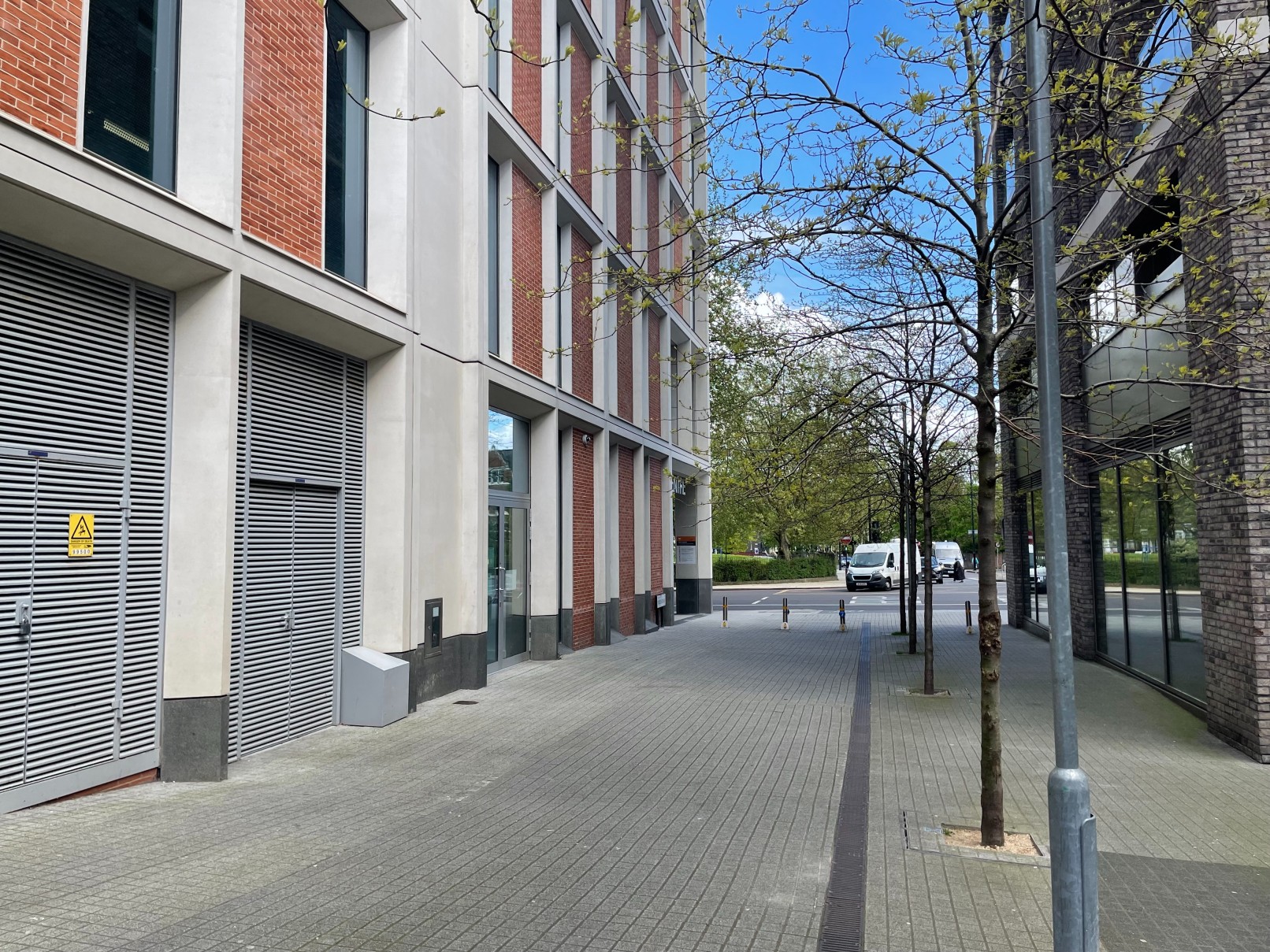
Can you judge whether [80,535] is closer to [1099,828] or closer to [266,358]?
[266,358]

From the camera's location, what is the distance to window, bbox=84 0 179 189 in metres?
7.42

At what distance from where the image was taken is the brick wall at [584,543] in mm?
18453

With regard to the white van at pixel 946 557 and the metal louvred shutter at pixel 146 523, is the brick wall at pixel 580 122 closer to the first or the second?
the metal louvred shutter at pixel 146 523

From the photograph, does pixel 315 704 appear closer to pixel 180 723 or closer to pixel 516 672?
pixel 180 723

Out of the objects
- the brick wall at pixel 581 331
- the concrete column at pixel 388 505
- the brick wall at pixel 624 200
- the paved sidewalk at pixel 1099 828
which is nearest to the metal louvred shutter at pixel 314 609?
the concrete column at pixel 388 505

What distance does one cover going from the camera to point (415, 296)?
11.7 meters

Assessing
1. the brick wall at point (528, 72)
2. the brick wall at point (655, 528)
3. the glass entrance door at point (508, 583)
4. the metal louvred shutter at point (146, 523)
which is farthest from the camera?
the brick wall at point (655, 528)

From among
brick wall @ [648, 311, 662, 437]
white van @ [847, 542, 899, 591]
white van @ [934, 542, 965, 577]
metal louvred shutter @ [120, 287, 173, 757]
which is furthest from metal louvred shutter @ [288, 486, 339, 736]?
white van @ [934, 542, 965, 577]

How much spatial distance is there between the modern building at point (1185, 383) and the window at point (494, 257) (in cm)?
780

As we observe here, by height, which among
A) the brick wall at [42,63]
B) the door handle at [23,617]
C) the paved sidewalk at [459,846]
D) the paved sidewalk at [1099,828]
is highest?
the brick wall at [42,63]

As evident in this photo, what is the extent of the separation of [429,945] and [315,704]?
613 cm

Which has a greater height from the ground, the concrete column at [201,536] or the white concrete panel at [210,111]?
the white concrete panel at [210,111]

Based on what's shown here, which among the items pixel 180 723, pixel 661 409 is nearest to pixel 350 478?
pixel 180 723

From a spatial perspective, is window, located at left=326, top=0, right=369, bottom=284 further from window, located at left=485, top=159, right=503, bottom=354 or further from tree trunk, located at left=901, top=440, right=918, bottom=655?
tree trunk, located at left=901, top=440, right=918, bottom=655
